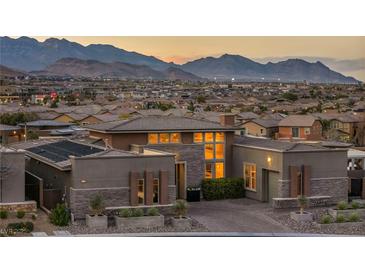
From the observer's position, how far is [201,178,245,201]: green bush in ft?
82.4

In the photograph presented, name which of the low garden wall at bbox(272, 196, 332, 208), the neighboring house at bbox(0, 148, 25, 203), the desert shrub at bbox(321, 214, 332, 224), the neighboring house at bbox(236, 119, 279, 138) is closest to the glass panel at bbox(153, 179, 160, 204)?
the neighboring house at bbox(0, 148, 25, 203)

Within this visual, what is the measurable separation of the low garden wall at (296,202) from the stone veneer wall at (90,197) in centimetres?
488

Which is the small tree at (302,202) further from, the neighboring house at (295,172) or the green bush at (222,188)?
the green bush at (222,188)

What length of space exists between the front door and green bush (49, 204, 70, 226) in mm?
5733

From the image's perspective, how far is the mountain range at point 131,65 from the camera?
1703 inches

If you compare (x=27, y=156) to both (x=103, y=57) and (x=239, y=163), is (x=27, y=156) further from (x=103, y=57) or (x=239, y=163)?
(x=103, y=57)

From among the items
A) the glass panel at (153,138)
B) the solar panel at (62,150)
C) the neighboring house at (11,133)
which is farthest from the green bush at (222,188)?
the neighboring house at (11,133)

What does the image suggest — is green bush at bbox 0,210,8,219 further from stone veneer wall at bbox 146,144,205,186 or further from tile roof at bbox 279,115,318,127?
tile roof at bbox 279,115,318,127

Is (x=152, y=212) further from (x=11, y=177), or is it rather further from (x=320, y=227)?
(x=320, y=227)

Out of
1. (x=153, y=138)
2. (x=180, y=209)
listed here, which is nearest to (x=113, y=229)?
(x=180, y=209)

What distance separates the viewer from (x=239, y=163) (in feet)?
85.8

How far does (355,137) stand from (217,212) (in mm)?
29310

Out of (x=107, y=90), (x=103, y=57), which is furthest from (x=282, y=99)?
(x=103, y=57)
